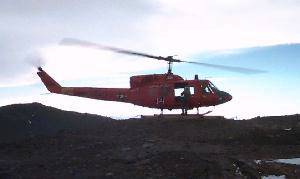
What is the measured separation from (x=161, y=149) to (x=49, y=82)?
51.3 feet

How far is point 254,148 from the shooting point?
20562mm

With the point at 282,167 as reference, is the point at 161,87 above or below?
above

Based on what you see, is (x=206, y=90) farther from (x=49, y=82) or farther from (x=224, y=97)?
(x=49, y=82)

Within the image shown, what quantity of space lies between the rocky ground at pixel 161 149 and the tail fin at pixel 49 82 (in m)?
3.50

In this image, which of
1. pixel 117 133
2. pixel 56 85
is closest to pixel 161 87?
pixel 117 133

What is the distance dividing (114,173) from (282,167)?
6168mm

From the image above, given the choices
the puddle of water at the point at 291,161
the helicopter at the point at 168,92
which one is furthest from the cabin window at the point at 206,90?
the puddle of water at the point at 291,161

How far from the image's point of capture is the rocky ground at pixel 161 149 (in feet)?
51.2

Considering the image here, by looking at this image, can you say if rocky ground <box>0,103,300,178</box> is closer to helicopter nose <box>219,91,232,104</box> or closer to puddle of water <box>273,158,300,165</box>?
puddle of water <box>273,158,300,165</box>

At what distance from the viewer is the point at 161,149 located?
1869 centimetres

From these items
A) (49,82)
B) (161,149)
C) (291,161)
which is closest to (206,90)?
(161,149)

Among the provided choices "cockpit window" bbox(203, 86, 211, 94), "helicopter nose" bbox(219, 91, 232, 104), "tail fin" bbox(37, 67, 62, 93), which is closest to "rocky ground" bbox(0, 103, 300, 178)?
"helicopter nose" bbox(219, 91, 232, 104)

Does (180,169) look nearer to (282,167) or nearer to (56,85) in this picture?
(282,167)

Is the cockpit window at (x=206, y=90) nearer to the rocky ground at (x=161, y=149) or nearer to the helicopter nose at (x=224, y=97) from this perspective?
the helicopter nose at (x=224, y=97)
